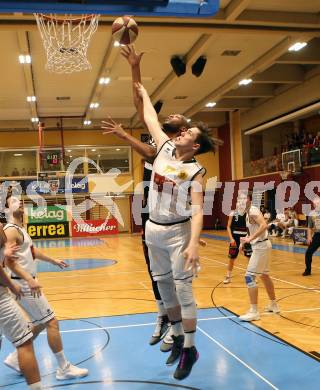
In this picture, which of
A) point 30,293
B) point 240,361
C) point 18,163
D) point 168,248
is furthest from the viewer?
point 18,163

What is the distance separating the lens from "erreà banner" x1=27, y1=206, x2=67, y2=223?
960 inches

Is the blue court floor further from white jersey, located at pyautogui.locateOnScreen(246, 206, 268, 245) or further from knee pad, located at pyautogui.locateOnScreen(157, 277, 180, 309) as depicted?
white jersey, located at pyautogui.locateOnScreen(246, 206, 268, 245)

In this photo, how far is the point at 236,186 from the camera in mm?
26641

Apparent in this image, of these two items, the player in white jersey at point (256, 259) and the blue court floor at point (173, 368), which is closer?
the blue court floor at point (173, 368)

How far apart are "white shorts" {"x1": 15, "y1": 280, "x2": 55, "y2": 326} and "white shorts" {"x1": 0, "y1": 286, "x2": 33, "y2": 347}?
71 cm

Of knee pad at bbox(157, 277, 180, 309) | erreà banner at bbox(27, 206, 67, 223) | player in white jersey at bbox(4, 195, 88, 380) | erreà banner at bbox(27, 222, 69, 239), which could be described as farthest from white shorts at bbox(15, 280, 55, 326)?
erreà banner at bbox(27, 222, 69, 239)

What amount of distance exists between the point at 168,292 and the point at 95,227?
2203cm

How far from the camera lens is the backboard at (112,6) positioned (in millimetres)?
2922

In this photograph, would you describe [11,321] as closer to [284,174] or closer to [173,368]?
[173,368]

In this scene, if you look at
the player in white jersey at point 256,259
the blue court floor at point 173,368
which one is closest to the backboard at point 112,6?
the blue court floor at point 173,368

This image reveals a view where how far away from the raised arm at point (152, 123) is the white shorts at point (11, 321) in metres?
1.84

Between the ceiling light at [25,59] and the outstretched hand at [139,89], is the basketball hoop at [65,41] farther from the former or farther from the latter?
the outstretched hand at [139,89]

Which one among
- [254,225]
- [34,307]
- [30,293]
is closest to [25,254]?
[30,293]

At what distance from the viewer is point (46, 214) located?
2495 centimetres
